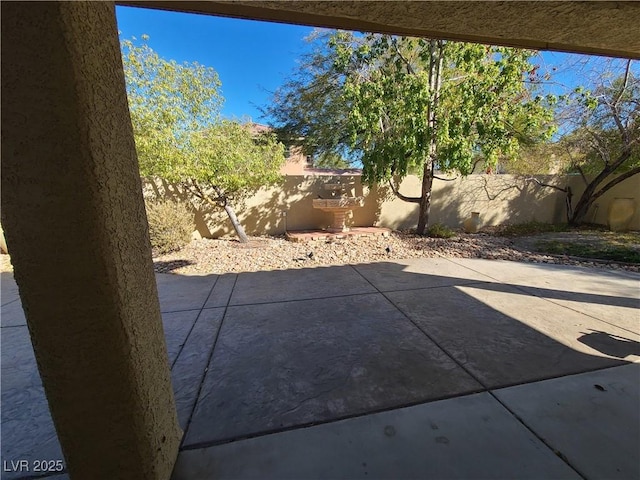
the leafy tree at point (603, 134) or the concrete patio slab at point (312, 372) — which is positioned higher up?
the leafy tree at point (603, 134)

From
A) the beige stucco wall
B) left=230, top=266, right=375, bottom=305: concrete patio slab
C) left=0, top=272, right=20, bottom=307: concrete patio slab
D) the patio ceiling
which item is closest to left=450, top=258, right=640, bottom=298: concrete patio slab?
left=230, top=266, right=375, bottom=305: concrete patio slab

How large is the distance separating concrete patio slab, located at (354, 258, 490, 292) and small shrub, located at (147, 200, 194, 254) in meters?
3.95

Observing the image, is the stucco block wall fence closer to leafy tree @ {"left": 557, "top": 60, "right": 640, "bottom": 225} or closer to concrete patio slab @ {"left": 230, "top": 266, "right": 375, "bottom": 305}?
leafy tree @ {"left": 557, "top": 60, "right": 640, "bottom": 225}

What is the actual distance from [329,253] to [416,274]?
204cm

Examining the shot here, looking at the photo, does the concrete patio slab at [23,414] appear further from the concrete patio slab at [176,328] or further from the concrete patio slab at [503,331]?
the concrete patio slab at [503,331]

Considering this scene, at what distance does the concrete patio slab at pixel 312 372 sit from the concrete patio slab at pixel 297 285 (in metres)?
0.56

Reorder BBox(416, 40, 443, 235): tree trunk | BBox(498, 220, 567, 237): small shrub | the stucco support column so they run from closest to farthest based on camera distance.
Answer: the stucco support column → BBox(416, 40, 443, 235): tree trunk → BBox(498, 220, 567, 237): small shrub

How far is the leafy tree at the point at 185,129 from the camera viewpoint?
215 inches

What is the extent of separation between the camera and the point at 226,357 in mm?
2328

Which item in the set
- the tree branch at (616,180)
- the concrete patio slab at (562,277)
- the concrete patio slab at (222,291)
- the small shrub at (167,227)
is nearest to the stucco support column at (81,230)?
the concrete patio slab at (222,291)

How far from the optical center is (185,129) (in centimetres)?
587

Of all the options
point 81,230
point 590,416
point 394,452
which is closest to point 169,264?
point 81,230

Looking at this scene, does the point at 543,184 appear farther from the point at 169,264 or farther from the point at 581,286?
the point at 169,264

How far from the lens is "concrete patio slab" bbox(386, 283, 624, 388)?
2125mm
